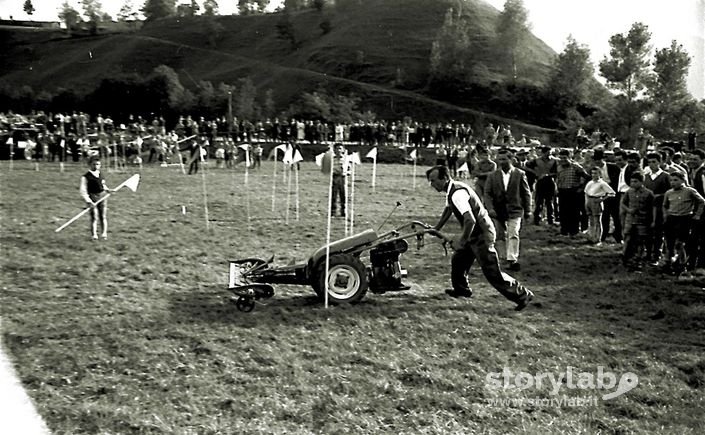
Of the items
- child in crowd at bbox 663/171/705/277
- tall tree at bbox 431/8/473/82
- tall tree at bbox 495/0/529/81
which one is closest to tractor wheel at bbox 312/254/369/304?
child in crowd at bbox 663/171/705/277

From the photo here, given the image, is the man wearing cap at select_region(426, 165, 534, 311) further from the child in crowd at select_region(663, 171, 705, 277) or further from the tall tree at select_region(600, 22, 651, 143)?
the tall tree at select_region(600, 22, 651, 143)

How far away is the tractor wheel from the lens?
30.5ft

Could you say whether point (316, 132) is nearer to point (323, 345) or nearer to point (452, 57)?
point (452, 57)

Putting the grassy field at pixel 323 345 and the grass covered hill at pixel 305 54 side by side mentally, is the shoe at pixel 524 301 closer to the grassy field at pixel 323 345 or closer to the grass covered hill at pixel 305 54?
the grassy field at pixel 323 345

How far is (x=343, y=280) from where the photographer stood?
945 centimetres

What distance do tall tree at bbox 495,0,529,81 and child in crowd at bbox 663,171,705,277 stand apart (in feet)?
252

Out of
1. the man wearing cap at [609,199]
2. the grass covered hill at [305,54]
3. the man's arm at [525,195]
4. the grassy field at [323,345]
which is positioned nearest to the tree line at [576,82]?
the grass covered hill at [305,54]

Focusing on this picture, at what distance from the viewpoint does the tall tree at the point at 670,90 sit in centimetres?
4400

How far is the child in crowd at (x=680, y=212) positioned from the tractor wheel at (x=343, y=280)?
5.92 m

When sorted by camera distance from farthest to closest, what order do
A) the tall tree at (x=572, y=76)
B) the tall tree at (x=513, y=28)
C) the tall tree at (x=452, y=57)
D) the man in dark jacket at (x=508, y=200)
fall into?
1. the tall tree at (x=513, y=28)
2. the tall tree at (x=452, y=57)
3. the tall tree at (x=572, y=76)
4. the man in dark jacket at (x=508, y=200)

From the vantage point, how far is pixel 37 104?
228 feet

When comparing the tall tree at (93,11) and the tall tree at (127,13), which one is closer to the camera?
the tall tree at (93,11)

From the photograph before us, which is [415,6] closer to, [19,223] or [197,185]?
[197,185]

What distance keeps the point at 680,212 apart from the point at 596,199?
320 centimetres
